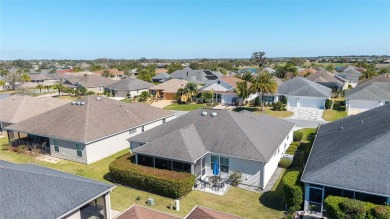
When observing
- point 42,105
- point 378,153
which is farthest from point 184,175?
point 42,105

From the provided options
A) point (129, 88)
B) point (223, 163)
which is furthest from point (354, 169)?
point (129, 88)

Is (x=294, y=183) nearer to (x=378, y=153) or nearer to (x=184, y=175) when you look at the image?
(x=378, y=153)

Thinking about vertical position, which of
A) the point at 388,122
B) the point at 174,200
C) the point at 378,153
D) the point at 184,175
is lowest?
the point at 174,200

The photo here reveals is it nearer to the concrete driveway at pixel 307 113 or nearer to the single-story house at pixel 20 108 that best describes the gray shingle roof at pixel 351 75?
the concrete driveway at pixel 307 113

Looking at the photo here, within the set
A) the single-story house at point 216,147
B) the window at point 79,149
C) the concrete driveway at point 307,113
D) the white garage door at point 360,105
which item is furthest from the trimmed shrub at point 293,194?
the white garage door at point 360,105

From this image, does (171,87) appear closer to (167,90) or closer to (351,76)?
(167,90)

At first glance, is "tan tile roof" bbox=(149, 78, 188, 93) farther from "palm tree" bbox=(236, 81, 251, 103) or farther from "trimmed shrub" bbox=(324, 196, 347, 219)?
"trimmed shrub" bbox=(324, 196, 347, 219)

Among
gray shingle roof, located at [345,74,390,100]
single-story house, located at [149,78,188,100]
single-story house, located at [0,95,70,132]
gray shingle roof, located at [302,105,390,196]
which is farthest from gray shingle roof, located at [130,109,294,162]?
single-story house, located at [149,78,188,100]
